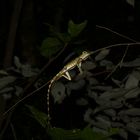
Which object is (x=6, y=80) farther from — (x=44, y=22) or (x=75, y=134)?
(x=44, y=22)

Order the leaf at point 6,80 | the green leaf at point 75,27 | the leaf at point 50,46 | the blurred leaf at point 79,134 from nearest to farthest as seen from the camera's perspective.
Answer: the blurred leaf at point 79,134, the green leaf at point 75,27, the leaf at point 50,46, the leaf at point 6,80

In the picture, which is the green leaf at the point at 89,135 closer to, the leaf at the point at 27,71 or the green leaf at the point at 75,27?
the green leaf at the point at 75,27

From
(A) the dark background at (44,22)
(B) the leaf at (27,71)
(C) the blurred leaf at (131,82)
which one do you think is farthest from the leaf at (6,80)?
(C) the blurred leaf at (131,82)

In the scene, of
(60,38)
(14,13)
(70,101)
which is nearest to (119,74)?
(70,101)

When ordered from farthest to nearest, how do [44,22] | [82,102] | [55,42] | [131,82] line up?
1. [44,22]
2. [82,102]
3. [131,82]
4. [55,42]

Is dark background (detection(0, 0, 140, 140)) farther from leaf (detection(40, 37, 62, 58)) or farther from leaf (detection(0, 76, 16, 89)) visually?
leaf (detection(40, 37, 62, 58))

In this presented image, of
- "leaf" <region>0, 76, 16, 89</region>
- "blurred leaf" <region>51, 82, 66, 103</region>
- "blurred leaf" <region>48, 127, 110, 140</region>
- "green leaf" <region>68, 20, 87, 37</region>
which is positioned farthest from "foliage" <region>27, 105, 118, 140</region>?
"leaf" <region>0, 76, 16, 89</region>

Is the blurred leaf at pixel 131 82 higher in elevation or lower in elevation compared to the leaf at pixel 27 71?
lower

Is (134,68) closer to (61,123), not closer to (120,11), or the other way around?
(61,123)

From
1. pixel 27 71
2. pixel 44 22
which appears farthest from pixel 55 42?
pixel 44 22
